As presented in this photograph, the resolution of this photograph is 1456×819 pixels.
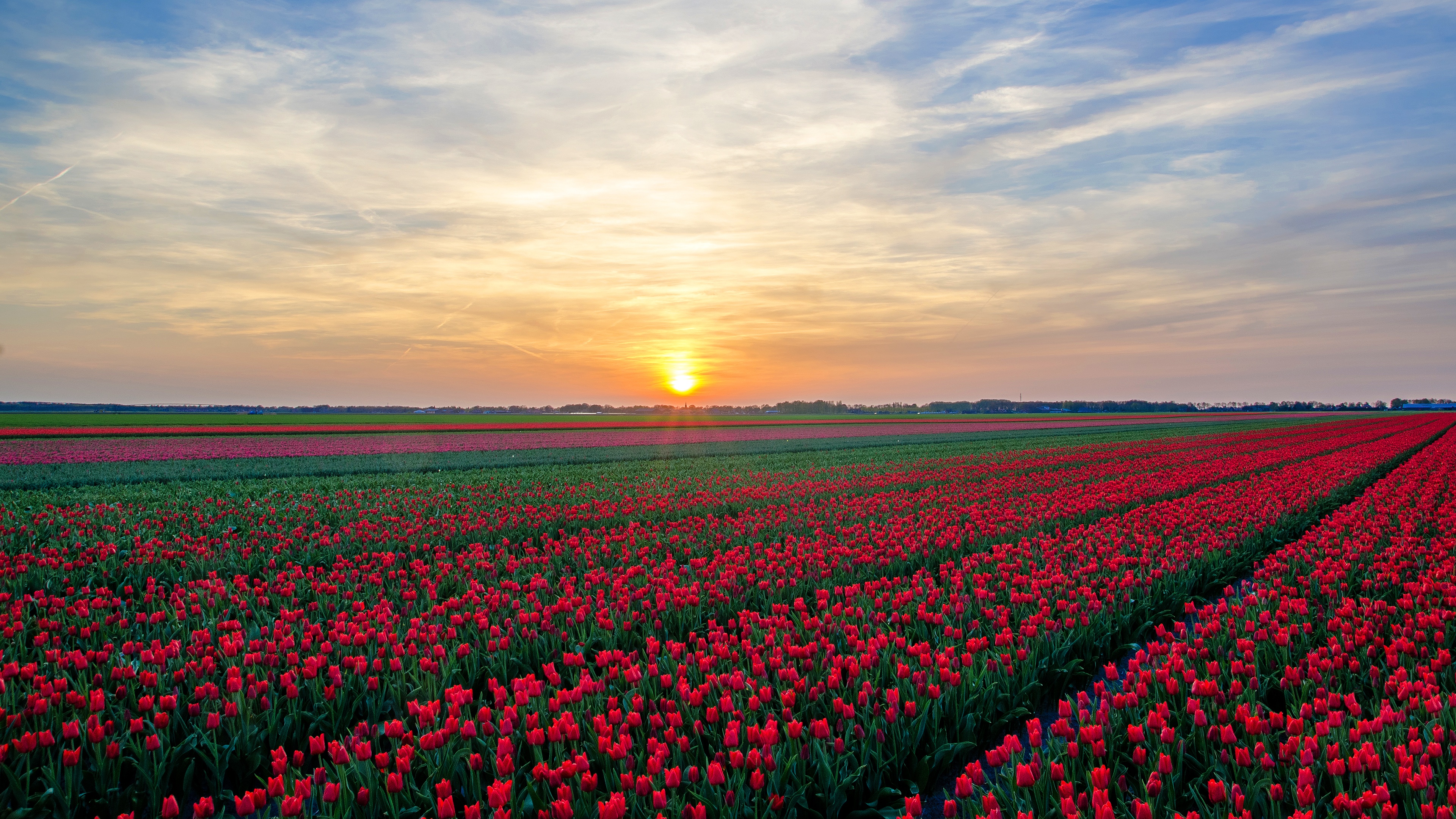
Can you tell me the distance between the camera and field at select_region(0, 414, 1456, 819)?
12.6ft

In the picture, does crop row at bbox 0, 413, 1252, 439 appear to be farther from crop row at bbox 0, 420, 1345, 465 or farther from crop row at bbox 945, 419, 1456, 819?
crop row at bbox 945, 419, 1456, 819

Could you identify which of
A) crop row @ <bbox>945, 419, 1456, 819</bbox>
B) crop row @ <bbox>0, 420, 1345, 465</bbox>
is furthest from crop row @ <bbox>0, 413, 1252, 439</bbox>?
crop row @ <bbox>945, 419, 1456, 819</bbox>

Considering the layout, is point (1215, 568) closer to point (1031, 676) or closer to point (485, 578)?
point (1031, 676)

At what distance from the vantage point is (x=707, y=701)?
477cm

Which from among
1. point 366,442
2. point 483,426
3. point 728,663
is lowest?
point 728,663

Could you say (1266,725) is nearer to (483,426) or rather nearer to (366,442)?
(366,442)

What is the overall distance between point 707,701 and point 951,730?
5.41 ft

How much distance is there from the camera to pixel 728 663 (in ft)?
18.1

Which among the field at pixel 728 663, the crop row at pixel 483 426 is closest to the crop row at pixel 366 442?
the crop row at pixel 483 426

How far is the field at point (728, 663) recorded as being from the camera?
3.85 metres

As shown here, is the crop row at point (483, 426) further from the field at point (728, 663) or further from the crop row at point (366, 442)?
the field at point (728, 663)

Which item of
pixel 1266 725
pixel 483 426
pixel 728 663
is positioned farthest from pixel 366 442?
pixel 1266 725

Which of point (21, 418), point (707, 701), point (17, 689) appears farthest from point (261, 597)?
point (21, 418)

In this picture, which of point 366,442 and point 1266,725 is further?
point 366,442
